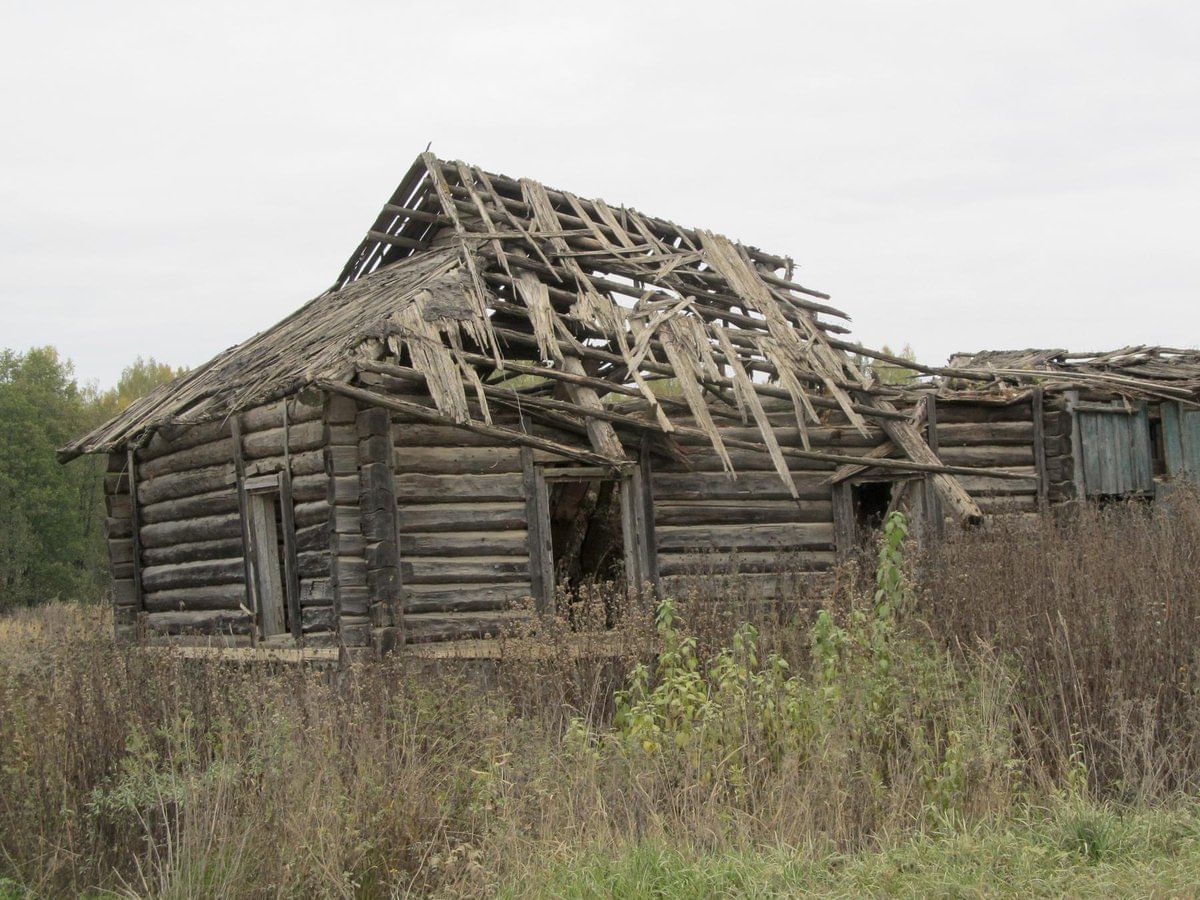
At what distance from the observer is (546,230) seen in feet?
43.0

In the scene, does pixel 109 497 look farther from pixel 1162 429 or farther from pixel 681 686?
pixel 1162 429

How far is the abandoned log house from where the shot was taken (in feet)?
34.2

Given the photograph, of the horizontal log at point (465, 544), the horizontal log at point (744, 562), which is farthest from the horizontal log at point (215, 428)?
the horizontal log at point (744, 562)

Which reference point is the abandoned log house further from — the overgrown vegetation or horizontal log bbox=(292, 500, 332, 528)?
the overgrown vegetation

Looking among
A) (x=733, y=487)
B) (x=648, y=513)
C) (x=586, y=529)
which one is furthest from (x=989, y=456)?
(x=648, y=513)

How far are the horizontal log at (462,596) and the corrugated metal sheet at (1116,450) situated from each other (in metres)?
7.68

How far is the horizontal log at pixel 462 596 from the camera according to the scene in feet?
34.2

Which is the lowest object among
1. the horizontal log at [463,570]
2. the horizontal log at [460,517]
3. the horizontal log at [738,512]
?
the horizontal log at [463,570]

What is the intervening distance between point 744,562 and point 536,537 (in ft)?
7.25

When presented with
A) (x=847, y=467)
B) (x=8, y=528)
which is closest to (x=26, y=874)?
(x=847, y=467)

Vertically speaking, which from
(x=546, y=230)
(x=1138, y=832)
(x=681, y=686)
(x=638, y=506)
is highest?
(x=546, y=230)

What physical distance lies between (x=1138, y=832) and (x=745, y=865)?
1669 mm

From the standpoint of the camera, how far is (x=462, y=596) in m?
10.6

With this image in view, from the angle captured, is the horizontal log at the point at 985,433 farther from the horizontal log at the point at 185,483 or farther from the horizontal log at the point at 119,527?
the horizontal log at the point at 119,527
